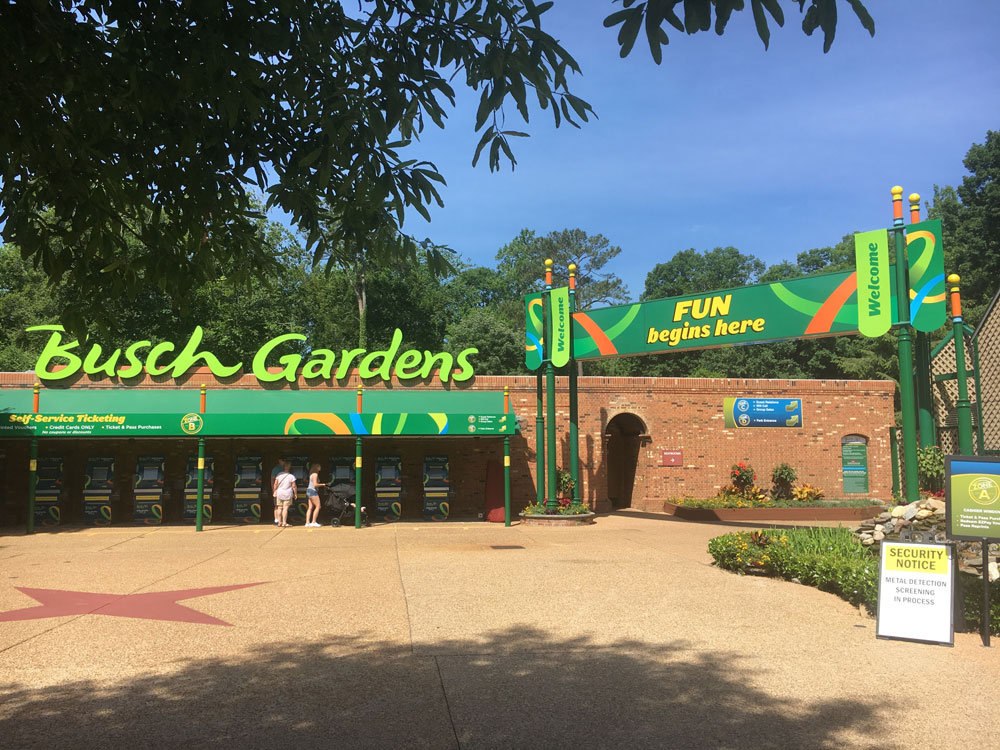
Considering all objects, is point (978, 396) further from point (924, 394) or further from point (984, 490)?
point (984, 490)

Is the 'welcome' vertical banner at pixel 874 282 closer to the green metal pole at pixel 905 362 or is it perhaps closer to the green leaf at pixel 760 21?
the green metal pole at pixel 905 362

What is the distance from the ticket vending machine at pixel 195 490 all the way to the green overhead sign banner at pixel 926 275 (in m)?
15.1

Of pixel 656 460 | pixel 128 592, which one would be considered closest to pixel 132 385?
pixel 128 592

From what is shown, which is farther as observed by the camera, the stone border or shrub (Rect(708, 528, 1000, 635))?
the stone border

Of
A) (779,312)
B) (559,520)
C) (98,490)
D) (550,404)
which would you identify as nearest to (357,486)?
(559,520)

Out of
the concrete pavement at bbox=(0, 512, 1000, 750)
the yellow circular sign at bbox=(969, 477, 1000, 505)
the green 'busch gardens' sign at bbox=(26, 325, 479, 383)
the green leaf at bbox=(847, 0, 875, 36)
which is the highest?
the green 'busch gardens' sign at bbox=(26, 325, 479, 383)

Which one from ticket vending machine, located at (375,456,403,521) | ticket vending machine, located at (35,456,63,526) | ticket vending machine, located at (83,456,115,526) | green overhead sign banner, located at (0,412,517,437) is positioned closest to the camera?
green overhead sign banner, located at (0,412,517,437)

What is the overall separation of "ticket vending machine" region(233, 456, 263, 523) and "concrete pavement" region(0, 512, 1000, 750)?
780 cm

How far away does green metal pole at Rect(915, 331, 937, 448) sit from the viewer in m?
11.9

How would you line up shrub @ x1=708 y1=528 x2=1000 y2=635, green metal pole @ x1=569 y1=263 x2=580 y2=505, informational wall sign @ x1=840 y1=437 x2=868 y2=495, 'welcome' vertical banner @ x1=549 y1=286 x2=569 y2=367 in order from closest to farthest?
1. shrub @ x1=708 y1=528 x2=1000 y2=635
2. 'welcome' vertical banner @ x1=549 y1=286 x2=569 y2=367
3. green metal pole @ x1=569 y1=263 x2=580 y2=505
4. informational wall sign @ x1=840 y1=437 x2=868 y2=495

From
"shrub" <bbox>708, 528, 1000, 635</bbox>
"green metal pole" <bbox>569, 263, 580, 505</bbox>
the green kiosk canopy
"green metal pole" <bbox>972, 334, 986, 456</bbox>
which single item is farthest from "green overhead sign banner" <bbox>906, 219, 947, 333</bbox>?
the green kiosk canopy

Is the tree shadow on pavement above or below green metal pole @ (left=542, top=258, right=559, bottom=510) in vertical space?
below

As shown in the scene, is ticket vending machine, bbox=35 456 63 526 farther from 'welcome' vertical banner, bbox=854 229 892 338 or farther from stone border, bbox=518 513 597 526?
'welcome' vertical banner, bbox=854 229 892 338

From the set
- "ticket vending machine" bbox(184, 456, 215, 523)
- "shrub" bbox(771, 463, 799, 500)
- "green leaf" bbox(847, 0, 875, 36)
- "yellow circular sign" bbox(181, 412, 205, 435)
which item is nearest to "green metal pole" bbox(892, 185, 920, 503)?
"green leaf" bbox(847, 0, 875, 36)
